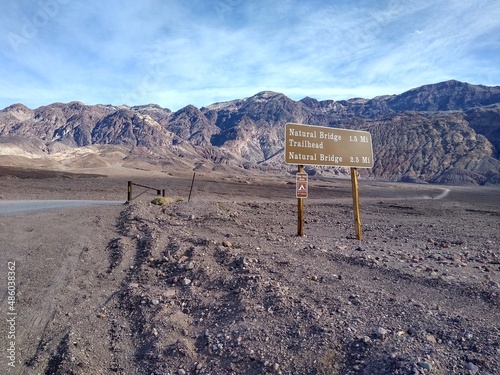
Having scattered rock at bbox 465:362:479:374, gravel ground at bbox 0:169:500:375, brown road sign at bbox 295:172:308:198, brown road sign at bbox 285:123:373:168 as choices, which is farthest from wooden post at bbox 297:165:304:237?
scattered rock at bbox 465:362:479:374

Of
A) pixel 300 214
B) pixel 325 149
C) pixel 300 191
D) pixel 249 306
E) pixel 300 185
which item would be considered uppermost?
pixel 325 149

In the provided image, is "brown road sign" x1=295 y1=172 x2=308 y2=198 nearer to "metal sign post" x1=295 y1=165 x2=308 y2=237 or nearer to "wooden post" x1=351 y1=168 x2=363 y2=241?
"metal sign post" x1=295 y1=165 x2=308 y2=237

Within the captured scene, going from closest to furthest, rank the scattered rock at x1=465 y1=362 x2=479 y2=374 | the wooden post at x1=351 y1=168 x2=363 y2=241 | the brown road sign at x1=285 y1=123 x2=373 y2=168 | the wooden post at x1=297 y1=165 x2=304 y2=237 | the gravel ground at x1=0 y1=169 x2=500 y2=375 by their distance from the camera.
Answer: the scattered rock at x1=465 y1=362 x2=479 y2=374 < the gravel ground at x1=0 y1=169 x2=500 y2=375 < the brown road sign at x1=285 y1=123 x2=373 y2=168 < the wooden post at x1=297 y1=165 x2=304 y2=237 < the wooden post at x1=351 y1=168 x2=363 y2=241

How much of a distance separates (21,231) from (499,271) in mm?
10871

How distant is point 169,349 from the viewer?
4.87 meters

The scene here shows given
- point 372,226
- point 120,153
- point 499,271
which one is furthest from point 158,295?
point 120,153

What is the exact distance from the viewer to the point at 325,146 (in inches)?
450

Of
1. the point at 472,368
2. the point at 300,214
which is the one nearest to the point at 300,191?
the point at 300,214

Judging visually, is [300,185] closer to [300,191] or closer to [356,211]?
[300,191]

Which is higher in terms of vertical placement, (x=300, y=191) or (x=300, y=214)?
(x=300, y=191)

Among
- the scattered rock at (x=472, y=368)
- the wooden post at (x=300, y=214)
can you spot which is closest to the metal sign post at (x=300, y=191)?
the wooden post at (x=300, y=214)

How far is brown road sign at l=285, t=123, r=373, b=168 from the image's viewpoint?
11.1m

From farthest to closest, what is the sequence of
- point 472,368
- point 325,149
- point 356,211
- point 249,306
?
point 356,211 < point 325,149 < point 249,306 < point 472,368

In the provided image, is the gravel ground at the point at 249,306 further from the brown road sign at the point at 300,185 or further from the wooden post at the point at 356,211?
the brown road sign at the point at 300,185
